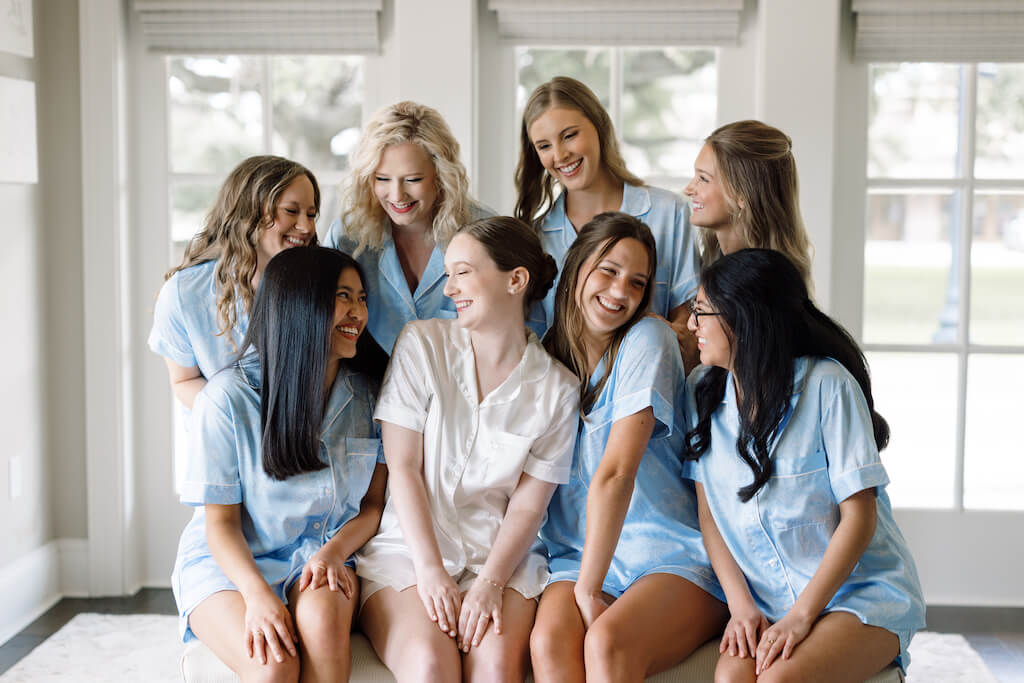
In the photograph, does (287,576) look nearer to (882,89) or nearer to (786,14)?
(786,14)

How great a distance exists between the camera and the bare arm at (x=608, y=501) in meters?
1.78

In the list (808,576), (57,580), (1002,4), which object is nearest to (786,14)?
(1002,4)

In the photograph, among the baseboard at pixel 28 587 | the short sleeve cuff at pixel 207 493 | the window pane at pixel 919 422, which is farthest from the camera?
the window pane at pixel 919 422

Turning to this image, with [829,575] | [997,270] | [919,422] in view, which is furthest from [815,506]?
[997,270]

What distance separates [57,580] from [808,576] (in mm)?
2445

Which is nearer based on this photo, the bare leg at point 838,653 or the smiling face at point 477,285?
the bare leg at point 838,653

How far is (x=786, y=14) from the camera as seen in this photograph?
2.94 m

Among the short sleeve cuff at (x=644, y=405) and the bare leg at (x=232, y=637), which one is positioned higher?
the short sleeve cuff at (x=644, y=405)

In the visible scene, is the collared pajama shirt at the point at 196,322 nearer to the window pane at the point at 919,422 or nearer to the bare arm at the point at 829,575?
the bare arm at the point at 829,575

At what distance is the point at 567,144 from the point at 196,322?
921 millimetres

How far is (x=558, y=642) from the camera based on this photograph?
1.68 m

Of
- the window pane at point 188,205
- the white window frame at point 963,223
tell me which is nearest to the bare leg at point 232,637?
the window pane at point 188,205

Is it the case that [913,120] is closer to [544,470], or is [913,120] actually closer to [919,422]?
[919,422]

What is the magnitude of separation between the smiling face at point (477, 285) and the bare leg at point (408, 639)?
0.54 m
